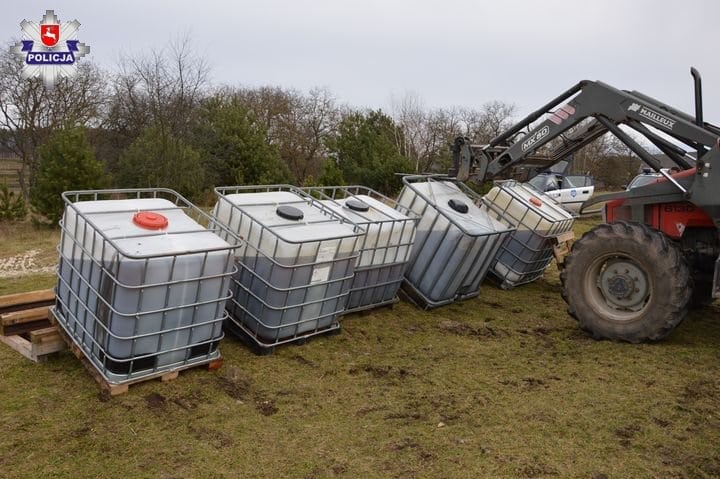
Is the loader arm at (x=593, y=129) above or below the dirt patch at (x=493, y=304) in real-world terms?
above

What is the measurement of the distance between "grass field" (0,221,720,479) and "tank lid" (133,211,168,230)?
1.33 m

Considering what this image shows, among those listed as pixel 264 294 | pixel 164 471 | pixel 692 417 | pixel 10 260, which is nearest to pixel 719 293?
pixel 692 417

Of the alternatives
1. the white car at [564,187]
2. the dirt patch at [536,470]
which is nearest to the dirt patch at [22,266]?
the dirt patch at [536,470]

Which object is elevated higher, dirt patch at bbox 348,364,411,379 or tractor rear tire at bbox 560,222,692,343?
tractor rear tire at bbox 560,222,692,343

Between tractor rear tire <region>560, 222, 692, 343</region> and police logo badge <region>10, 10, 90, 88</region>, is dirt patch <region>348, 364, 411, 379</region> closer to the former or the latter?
tractor rear tire <region>560, 222, 692, 343</region>

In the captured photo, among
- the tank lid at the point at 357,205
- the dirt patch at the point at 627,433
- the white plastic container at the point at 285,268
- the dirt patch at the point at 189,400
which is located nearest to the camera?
the dirt patch at the point at 627,433

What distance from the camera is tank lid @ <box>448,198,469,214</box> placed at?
775 centimetres

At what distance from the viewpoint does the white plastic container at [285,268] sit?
5391 mm

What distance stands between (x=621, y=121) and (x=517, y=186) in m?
3.25

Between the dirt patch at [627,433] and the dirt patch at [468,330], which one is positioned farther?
the dirt patch at [468,330]

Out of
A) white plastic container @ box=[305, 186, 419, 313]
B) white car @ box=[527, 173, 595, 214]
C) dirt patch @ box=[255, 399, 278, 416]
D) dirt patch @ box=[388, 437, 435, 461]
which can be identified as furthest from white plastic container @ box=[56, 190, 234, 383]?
white car @ box=[527, 173, 595, 214]

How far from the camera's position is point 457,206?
7766mm

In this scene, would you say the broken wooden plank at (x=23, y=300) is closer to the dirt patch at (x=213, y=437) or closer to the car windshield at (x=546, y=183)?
the dirt patch at (x=213, y=437)

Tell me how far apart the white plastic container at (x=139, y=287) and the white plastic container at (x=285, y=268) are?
1.81 ft
